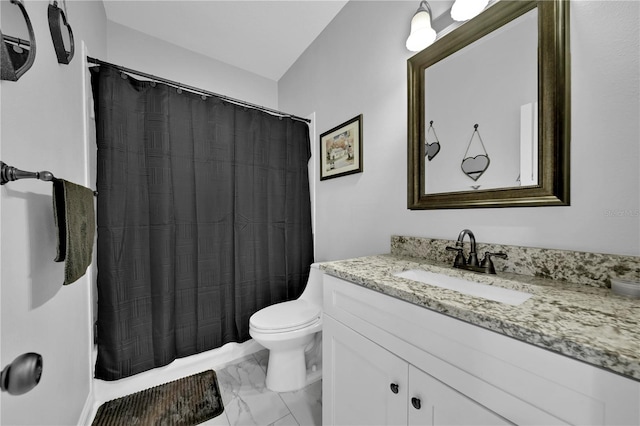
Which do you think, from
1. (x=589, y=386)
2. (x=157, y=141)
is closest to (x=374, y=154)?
(x=589, y=386)

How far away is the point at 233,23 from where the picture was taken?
177cm

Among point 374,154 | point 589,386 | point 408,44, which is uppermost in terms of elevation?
point 408,44

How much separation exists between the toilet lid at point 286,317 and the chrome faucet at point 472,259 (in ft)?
2.96

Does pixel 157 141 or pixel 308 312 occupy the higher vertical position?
pixel 157 141

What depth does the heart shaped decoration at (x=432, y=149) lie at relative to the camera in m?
1.17

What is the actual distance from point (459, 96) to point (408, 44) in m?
0.38

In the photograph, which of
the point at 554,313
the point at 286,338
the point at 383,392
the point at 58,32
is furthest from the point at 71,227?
the point at 554,313

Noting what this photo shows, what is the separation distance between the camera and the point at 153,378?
1475 mm

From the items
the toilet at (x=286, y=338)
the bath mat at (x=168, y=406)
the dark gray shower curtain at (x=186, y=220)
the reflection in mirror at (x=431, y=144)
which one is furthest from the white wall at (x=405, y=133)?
the bath mat at (x=168, y=406)

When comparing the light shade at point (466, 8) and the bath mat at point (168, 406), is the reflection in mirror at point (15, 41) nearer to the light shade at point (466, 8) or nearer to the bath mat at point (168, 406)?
the light shade at point (466, 8)

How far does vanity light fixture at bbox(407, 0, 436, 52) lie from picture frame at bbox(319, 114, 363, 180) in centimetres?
52

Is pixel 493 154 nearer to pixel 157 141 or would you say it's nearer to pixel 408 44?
pixel 408 44

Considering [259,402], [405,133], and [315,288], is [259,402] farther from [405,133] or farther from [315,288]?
[405,133]

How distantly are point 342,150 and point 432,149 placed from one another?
707mm
